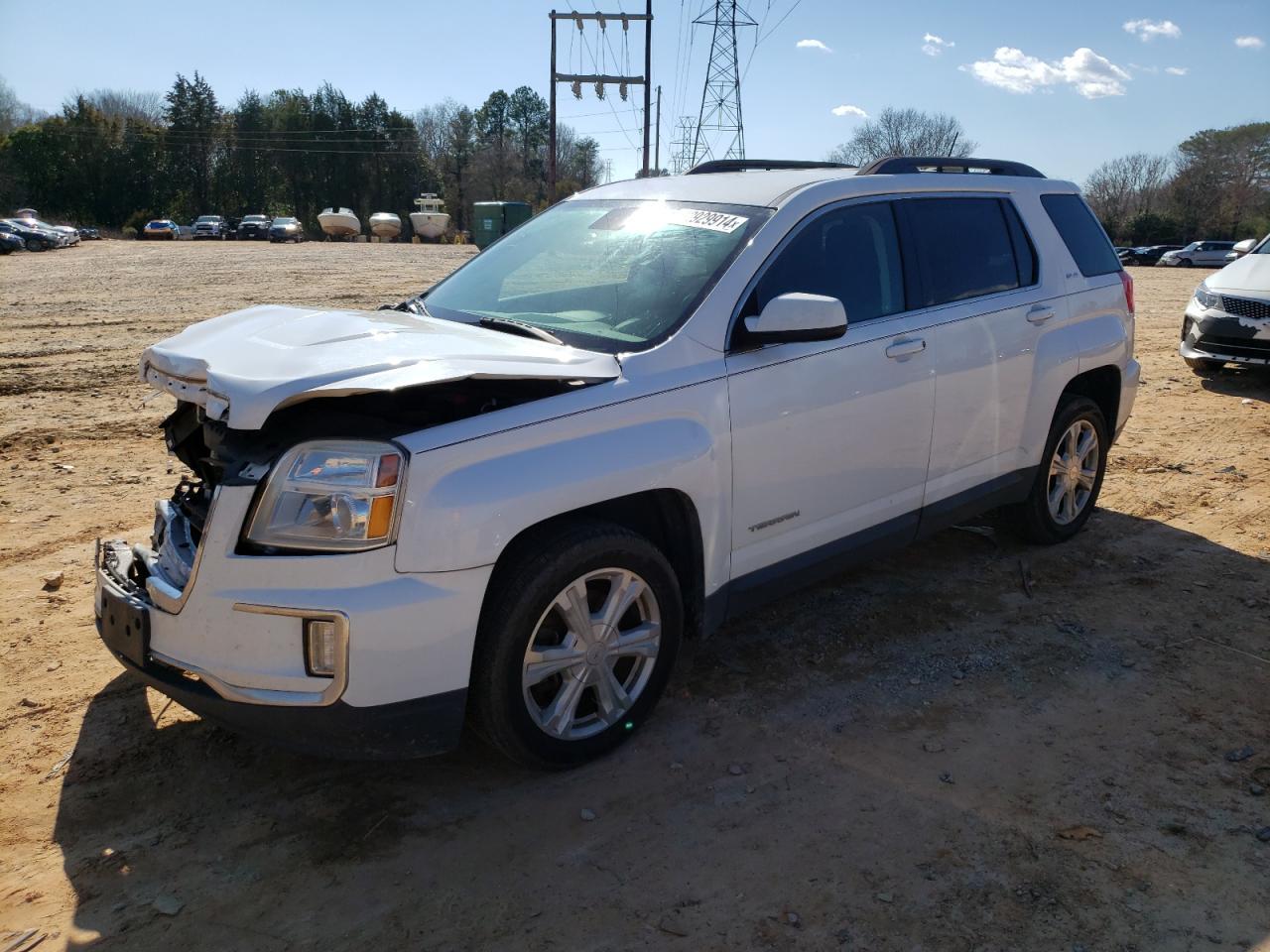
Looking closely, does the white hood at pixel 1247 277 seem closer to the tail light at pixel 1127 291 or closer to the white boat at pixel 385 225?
the tail light at pixel 1127 291

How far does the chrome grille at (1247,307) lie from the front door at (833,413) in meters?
7.55

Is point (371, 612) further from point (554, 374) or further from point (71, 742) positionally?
point (71, 742)

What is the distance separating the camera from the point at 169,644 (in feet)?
9.59

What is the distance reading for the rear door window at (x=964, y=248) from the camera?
4.36 meters

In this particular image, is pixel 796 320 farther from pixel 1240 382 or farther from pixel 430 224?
pixel 430 224

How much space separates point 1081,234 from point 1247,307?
5.96 m

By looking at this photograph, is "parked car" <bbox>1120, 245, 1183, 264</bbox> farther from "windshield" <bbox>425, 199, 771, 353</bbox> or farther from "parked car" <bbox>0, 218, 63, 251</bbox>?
"windshield" <bbox>425, 199, 771, 353</bbox>

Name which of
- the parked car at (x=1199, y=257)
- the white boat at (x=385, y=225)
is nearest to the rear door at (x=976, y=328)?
the parked car at (x=1199, y=257)

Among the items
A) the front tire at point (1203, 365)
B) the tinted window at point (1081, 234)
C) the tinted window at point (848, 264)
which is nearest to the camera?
the tinted window at point (848, 264)

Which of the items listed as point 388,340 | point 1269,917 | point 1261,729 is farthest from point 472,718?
point 1261,729

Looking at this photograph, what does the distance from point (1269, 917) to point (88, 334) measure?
13474mm

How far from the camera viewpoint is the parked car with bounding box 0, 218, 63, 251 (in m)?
38.2

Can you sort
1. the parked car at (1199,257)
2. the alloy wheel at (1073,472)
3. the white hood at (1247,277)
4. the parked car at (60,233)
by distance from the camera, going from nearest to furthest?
the alloy wheel at (1073,472) → the white hood at (1247,277) → the parked car at (60,233) → the parked car at (1199,257)

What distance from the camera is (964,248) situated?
4.61 metres
